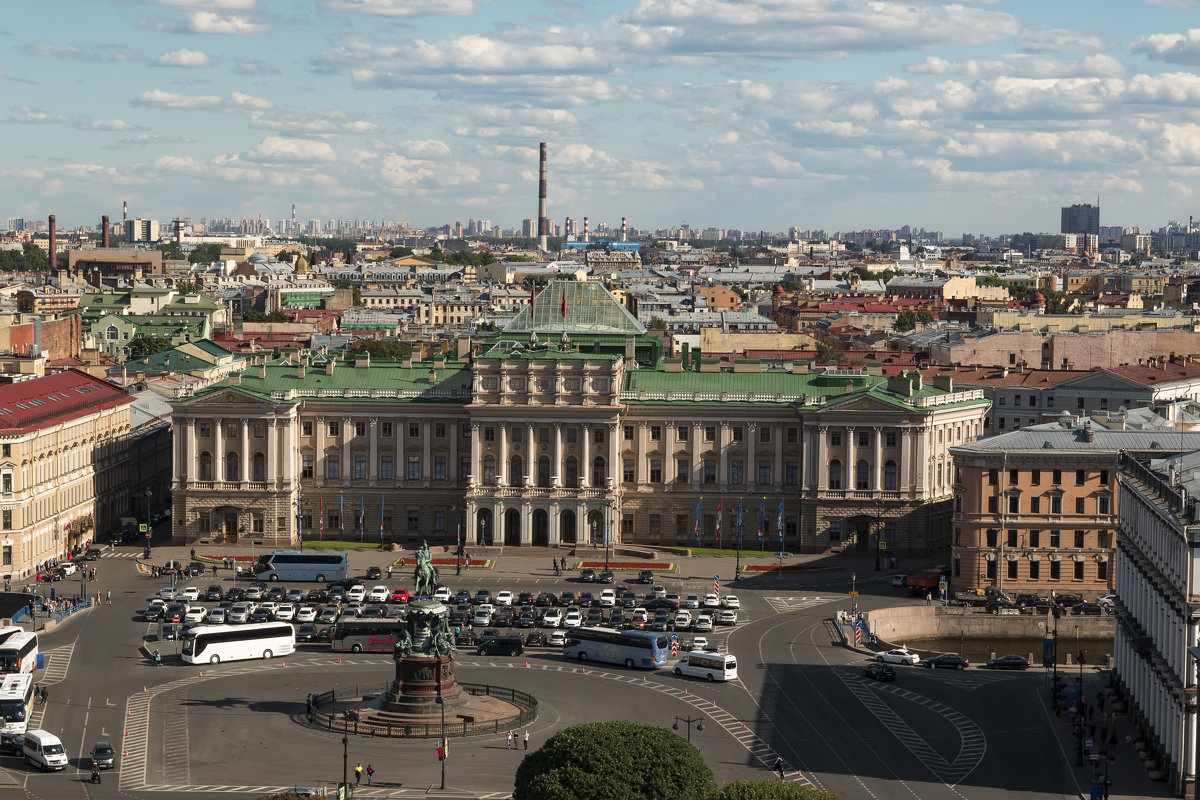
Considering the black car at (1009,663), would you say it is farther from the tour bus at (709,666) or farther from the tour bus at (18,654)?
the tour bus at (18,654)

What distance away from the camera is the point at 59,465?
436 feet

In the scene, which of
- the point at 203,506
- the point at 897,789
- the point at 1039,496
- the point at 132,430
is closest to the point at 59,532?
the point at 203,506

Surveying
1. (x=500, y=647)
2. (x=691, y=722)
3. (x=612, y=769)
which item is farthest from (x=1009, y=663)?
(x=612, y=769)

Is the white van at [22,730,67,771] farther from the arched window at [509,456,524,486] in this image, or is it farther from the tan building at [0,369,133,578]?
the arched window at [509,456,524,486]

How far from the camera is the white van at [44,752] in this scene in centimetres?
8025

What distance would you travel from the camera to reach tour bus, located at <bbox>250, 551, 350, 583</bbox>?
411 feet

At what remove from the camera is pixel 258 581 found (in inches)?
4929

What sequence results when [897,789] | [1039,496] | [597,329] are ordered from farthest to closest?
[597,329], [1039,496], [897,789]

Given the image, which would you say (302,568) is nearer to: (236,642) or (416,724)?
(236,642)

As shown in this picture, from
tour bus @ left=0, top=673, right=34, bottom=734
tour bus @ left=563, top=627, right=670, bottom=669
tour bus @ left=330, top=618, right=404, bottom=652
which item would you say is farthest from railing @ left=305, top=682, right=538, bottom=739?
tour bus @ left=330, top=618, right=404, bottom=652

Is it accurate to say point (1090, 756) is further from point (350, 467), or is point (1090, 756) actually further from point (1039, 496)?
point (350, 467)

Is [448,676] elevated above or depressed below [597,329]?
below

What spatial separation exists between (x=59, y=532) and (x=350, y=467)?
2025cm

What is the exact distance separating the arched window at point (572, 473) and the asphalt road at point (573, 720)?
89.8 feet
